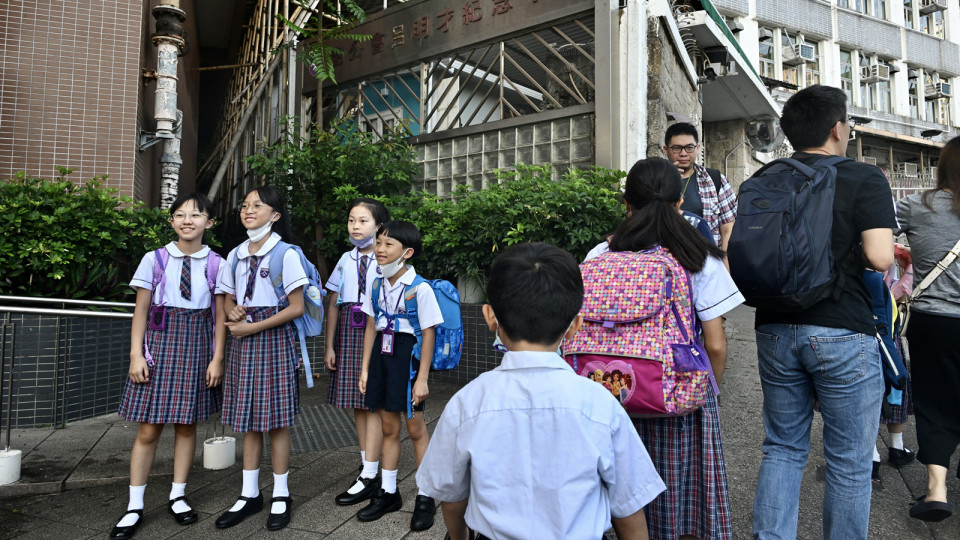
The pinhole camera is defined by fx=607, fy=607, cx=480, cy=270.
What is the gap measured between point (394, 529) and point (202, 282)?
1737mm

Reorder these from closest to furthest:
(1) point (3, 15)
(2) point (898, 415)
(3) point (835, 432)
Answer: (3) point (835, 432), (2) point (898, 415), (1) point (3, 15)

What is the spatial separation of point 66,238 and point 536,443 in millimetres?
5458

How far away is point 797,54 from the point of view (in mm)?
20812

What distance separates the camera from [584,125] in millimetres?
6805

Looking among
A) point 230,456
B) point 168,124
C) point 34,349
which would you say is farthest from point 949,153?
point 168,124

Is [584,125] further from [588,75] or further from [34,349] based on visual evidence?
[34,349]

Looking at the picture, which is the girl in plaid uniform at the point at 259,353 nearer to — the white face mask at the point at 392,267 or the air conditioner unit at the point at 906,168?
the white face mask at the point at 392,267

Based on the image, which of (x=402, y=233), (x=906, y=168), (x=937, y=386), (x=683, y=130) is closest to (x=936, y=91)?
(x=906, y=168)

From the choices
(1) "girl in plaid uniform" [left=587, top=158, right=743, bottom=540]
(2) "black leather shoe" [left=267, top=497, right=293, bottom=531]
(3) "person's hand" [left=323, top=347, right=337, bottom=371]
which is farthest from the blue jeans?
(3) "person's hand" [left=323, top=347, right=337, bottom=371]

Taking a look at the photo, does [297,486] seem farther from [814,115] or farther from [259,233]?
[814,115]

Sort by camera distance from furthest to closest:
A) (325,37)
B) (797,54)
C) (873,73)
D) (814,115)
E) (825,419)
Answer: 1. (873,73)
2. (797,54)
3. (325,37)
4. (814,115)
5. (825,419)

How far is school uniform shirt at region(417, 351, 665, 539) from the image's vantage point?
1470mm

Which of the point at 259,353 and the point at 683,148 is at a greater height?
the point at 683,148

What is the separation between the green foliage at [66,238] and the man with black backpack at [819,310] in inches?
215
